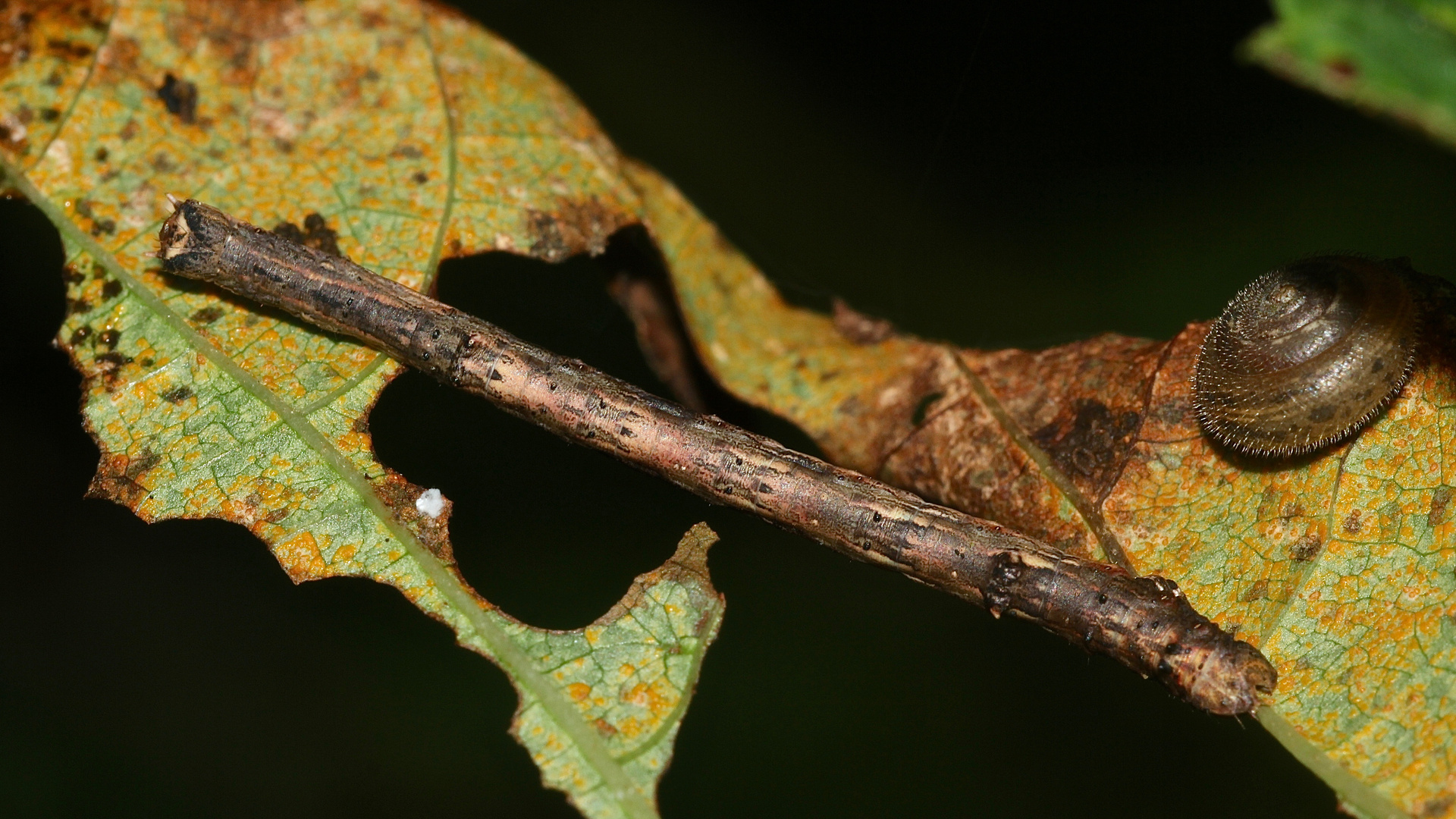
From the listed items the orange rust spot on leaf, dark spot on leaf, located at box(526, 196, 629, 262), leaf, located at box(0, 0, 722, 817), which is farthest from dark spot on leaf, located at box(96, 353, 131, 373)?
dark spot on leaf, located at box(526, 196, 629, 262)

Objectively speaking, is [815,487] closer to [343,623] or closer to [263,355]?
[263,355]

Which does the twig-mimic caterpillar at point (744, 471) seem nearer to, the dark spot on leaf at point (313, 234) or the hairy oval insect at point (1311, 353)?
the dark spot on leaf at point (313, 234)

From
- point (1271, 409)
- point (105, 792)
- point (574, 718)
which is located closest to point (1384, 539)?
point (1271, 409)

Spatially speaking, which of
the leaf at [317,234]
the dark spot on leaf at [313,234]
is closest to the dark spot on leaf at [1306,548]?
the leaf at [317,234]

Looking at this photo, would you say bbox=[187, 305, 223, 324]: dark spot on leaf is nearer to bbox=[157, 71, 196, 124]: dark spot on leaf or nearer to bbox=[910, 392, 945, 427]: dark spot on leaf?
bbox=[157, 71, 196, 124]: dark spot on leaf

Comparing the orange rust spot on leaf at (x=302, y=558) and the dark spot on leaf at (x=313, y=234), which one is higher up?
the dark spot on leaf at (x=313, y=234)

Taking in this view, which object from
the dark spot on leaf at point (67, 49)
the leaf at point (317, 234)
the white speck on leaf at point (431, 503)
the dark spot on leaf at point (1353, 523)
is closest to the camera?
the dark spot on leaf at point (1353, 523)

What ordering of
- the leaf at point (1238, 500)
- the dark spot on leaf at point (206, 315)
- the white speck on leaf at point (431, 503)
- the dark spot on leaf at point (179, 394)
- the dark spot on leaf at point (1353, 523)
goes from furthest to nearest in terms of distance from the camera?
the dark spot on leaf at point (206, 315) < the dark spot on leaf at point (179, 394) < the white speck on leaf at point (431, 503) < the dark spot on leaf at point (1353, 523) < the leaf at point (1238, 500)
